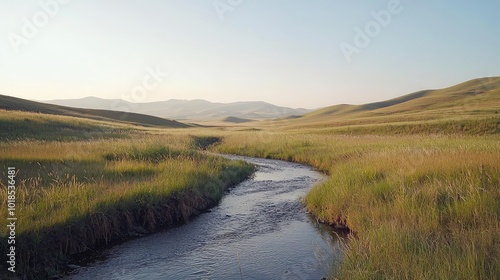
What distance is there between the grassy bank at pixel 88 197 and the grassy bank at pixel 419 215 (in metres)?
5.04

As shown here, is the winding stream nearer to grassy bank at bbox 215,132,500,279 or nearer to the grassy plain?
the grassy plain

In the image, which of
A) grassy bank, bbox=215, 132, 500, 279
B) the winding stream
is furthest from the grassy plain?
grassy bank, bbox=215, 132, 500, 279

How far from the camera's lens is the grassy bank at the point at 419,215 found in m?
5.82

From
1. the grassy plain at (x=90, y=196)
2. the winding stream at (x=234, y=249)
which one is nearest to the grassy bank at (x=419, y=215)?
the winding stream at (x=234, y=249)

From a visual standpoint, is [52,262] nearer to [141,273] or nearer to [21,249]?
[21,249]

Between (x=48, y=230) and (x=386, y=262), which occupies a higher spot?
(x=48, y=230)

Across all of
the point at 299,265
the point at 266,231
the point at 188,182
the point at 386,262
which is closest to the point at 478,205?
the point at 386,262

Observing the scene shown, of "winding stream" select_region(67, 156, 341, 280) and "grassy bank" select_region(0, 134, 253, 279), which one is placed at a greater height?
"grassy bank" select_region(0, 134, 253, 279)

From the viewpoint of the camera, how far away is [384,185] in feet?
37.4

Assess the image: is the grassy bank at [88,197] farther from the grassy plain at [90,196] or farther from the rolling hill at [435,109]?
the rolling hill at [435,109]

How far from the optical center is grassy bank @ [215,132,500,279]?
5.82 m

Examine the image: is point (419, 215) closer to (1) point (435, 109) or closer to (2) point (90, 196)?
(2) point (90, 196)

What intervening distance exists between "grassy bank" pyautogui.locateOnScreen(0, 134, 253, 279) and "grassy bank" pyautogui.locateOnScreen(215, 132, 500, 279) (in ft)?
16.5

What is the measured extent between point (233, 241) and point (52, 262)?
176 inches
